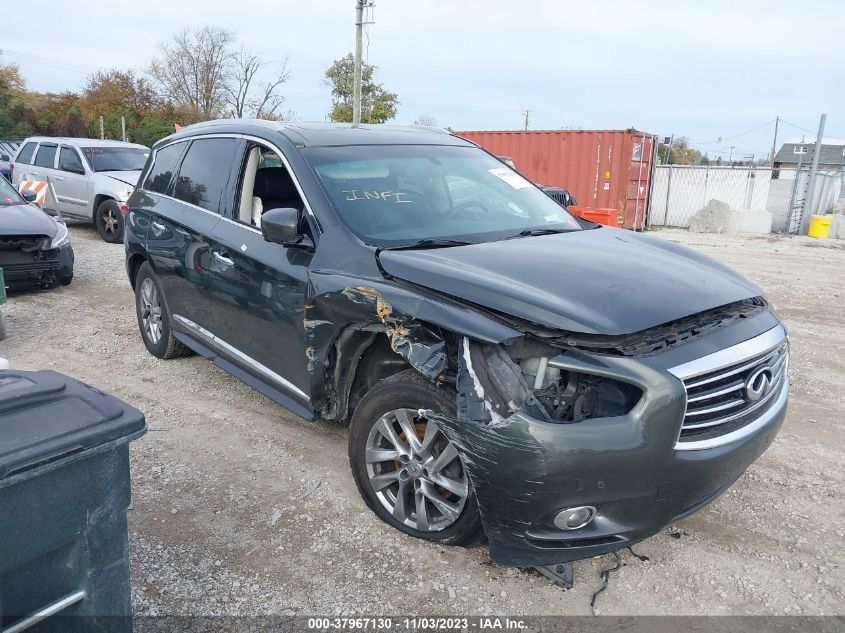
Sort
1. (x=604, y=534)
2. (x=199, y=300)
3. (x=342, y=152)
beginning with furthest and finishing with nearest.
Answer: (x=199, y=300), (x=342, y=152), (x=604, y=534)

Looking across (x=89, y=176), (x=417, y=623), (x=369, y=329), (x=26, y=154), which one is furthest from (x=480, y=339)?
(x=26, y=154)

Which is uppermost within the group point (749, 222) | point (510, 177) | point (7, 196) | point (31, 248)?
point (510, 177)

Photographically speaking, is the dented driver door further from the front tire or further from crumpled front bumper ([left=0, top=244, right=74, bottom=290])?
crumpled front bumper ([left=0, top=244, right=74, bottom=290])

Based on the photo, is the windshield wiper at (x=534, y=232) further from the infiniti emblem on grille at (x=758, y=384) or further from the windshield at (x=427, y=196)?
the infiniti emblem on grille at (x=758, y=384)

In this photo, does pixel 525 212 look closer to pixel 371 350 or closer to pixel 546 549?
pixel 371 350

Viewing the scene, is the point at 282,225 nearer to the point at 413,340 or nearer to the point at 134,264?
the point at 413,340

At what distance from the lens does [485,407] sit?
8.21ft

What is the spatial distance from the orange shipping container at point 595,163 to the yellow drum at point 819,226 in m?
4.52

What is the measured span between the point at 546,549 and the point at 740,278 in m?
1.79

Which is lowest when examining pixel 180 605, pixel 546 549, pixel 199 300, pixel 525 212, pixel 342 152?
pixel 180 605

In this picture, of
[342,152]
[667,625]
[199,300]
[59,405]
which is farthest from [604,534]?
[199,300]

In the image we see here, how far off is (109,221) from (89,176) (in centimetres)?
85

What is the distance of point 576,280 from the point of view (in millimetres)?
2824

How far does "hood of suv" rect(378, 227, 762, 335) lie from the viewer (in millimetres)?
2582
